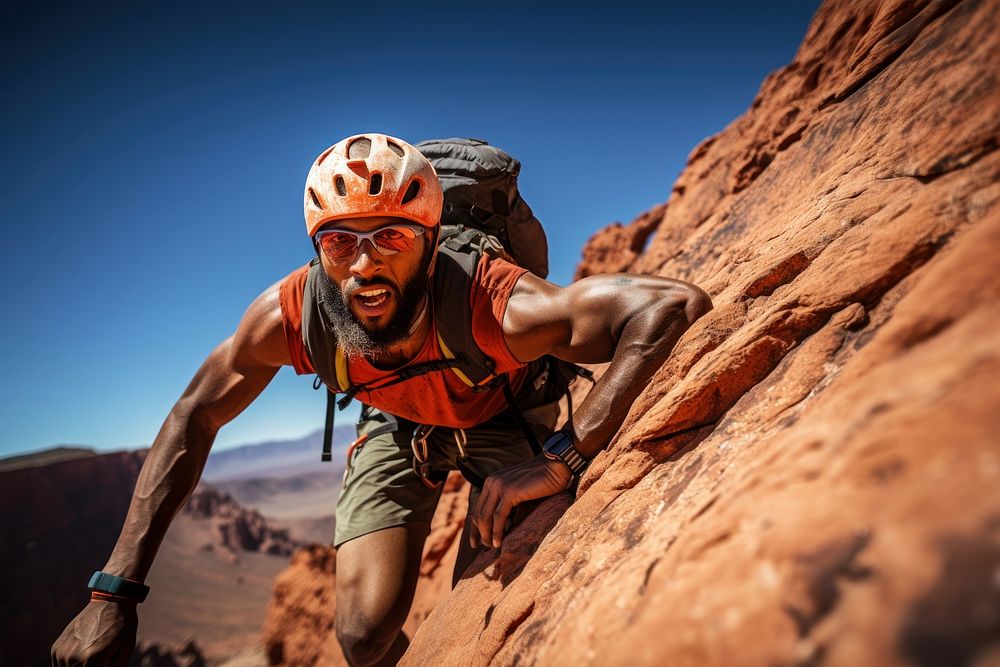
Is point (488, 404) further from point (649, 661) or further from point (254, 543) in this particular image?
point (254, 543)

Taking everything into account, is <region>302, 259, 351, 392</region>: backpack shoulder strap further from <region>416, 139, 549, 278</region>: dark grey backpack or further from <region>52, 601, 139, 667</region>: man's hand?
<region>52, 601, 139, 667</region>: man's hand

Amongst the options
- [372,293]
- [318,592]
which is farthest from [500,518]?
[318,592]

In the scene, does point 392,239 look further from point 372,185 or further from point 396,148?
point 396,148

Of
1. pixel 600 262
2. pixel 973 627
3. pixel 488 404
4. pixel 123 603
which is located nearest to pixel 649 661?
pixel 973 627

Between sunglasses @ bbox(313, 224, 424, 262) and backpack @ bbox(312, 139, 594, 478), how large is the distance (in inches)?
7.7

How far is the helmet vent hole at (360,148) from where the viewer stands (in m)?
3.01

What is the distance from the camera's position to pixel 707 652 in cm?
80

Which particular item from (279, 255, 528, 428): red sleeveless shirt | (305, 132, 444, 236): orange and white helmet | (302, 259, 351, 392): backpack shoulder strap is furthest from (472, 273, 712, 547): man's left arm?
(302, 259, 351, 392): backpack shoulder strap

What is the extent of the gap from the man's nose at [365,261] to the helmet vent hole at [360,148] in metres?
0.57

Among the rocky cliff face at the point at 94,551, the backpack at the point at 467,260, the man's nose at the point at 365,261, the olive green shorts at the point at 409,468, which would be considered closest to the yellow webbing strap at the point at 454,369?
the backpack at the point at 467,260

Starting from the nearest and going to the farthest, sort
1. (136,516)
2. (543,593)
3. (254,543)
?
(543,593)
(136,516)
(254,543)

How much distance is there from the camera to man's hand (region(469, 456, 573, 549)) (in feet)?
7.76

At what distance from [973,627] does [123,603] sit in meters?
3.42

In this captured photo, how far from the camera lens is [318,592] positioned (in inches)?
289
